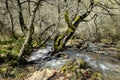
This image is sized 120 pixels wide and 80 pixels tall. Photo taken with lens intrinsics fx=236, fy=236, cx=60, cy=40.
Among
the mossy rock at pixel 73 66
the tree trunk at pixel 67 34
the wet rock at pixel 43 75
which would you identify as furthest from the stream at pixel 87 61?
the wet rock at pixel 43 75

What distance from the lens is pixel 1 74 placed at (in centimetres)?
1232

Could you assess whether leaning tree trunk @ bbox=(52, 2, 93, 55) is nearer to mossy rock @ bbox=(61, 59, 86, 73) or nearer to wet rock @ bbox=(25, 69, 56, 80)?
mossy rock @ bbox=(61, 59, 86, 73)

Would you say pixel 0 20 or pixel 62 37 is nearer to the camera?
pixel 62 37

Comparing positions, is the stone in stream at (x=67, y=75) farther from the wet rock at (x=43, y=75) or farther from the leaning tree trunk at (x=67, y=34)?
the leaning tree trunk at (x=67, y=34)

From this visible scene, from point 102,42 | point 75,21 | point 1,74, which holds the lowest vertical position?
point 102,42

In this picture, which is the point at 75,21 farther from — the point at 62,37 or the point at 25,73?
the point at 25,73

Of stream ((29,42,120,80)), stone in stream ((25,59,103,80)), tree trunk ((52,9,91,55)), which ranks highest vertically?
tree trunk ((52,9,91,55))

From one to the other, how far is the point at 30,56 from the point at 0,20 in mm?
7891

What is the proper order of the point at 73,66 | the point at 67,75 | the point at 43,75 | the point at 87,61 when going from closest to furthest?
the point at 43,75 < the point at 67,75 < the point at 73,66 < the point at 87,61

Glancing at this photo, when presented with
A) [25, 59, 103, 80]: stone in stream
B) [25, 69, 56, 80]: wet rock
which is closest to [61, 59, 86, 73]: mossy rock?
[25, 59, 103, 80]: stone in stream

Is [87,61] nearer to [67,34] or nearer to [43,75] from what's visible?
[67,34]

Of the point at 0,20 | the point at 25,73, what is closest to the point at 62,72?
the point at 25,73

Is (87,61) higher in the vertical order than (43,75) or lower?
lower

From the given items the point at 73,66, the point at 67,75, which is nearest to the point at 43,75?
the point at 67,75
